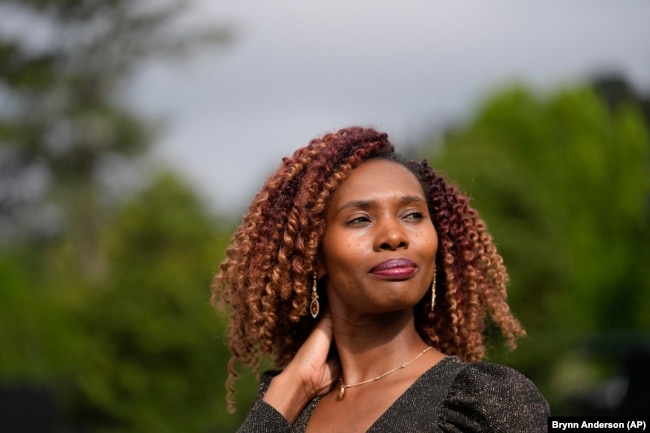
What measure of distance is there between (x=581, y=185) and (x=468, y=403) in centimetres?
2780

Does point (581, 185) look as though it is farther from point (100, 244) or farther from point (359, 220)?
point (359, 220)

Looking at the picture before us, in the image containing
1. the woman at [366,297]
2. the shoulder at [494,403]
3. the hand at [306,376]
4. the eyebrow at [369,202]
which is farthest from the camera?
the hand at [306,376]

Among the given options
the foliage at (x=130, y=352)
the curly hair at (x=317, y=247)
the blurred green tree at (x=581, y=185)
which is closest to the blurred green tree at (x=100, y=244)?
the foliage at (x=130, y=352)

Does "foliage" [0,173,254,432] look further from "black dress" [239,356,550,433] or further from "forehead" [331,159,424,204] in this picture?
"black dress" [239,356,550,433]

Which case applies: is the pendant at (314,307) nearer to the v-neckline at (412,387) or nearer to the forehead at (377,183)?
the forehead at (377,183)

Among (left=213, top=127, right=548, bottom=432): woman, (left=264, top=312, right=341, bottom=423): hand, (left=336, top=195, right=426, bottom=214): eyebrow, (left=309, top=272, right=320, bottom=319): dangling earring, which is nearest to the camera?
(left=213, top=127, right=548, bottom=432): woman

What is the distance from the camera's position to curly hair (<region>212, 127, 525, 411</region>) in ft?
13.9

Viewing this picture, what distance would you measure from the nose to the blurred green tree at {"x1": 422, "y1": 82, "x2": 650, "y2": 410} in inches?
718

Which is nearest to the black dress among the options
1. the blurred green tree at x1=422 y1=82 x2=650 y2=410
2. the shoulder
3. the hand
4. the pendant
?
the shoulder

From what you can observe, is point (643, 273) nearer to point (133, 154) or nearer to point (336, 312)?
point (133, 154)

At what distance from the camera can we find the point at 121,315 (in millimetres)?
18766

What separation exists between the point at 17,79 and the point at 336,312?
23.3m

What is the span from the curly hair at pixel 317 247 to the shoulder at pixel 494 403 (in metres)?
0.51

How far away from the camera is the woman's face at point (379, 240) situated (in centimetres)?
397
